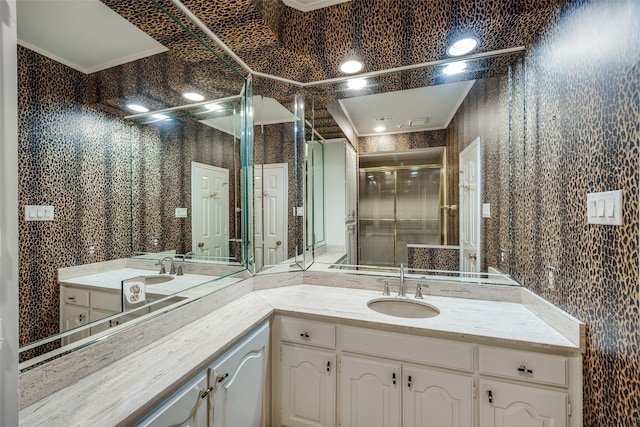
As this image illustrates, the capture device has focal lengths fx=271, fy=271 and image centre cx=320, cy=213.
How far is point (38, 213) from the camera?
86cm

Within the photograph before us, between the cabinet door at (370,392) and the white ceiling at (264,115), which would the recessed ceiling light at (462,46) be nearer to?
the white ceiling at (264,115)

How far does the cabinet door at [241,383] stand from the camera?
1.16 m

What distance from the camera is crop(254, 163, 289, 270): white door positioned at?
80.6 inches

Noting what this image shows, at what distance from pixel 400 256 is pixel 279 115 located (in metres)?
1.45

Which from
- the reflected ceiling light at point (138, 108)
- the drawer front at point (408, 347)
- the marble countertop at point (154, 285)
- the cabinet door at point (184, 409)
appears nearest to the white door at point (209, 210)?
the marble countertop at point (154, 285)

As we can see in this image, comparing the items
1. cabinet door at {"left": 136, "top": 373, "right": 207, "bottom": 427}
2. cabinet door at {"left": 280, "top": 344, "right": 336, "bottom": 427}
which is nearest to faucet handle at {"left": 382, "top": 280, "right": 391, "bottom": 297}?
cabinet door at {"left": 280, "top": 344, "right": 336, "bottom": 427}

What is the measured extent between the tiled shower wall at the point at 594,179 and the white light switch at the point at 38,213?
1.85 m

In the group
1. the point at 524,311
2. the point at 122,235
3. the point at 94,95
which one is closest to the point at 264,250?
the point at 122,235

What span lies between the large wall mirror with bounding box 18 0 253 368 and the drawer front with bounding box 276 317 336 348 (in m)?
0.47

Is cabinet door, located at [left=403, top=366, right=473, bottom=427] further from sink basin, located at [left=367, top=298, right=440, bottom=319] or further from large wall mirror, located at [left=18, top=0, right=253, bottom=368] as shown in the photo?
large wall mirror, located at [left=18, top=0, right=253, bottom=368]

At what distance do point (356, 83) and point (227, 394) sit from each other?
201cm

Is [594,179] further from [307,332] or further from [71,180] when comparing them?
[71,180]

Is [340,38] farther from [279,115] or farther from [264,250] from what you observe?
[264,250]

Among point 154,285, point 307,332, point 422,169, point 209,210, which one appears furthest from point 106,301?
point 422,169
